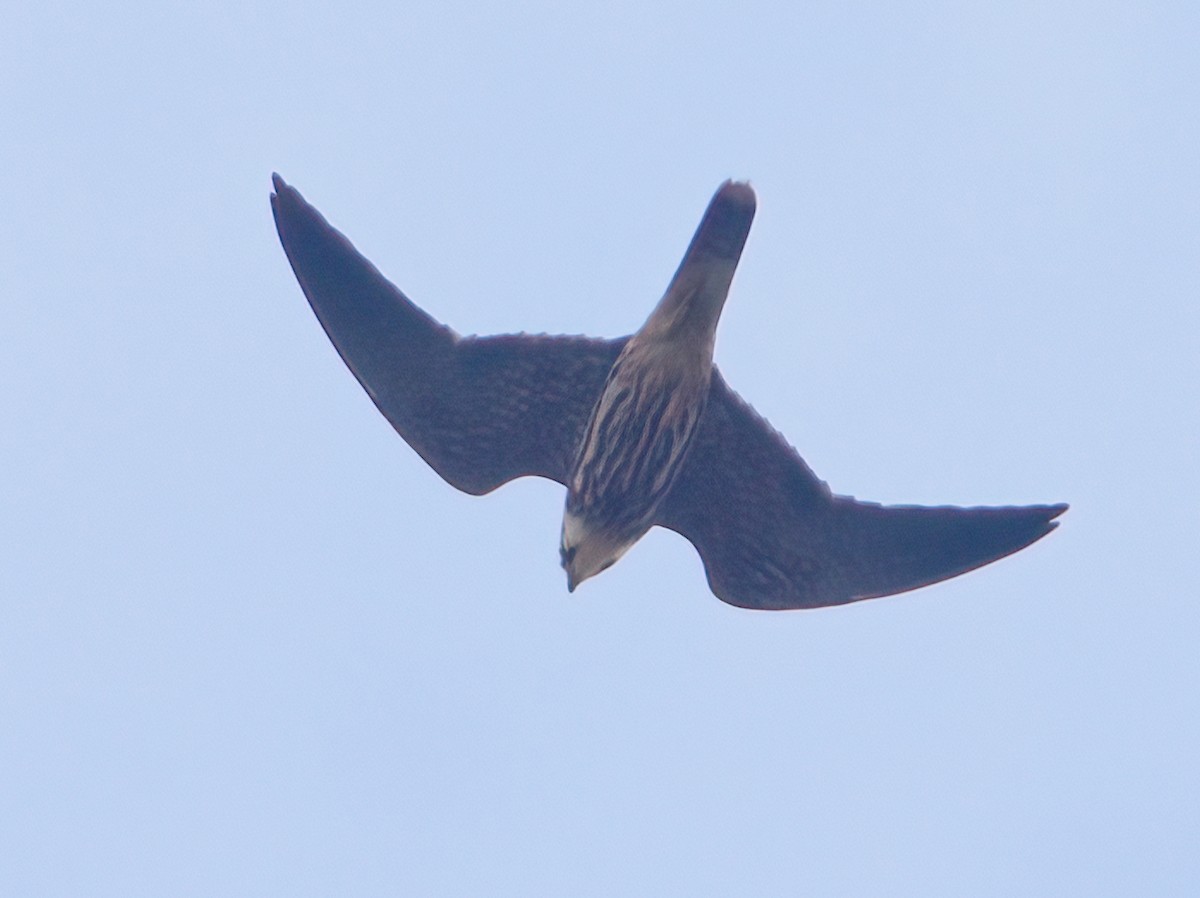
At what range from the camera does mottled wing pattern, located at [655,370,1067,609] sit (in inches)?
363

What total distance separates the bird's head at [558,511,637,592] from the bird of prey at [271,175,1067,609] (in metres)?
0.01

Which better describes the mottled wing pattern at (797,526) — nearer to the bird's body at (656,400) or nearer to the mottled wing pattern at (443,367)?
the bird's body at (656,400)

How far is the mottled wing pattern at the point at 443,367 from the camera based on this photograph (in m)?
9.24

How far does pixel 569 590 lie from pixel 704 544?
0.93m

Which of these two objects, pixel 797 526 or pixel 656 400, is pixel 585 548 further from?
pixel 797 526

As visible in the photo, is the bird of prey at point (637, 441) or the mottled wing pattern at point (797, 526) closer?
the bird of prey at point (637, 441)

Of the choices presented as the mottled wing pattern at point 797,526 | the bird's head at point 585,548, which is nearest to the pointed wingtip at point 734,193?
the mottled wing pattern at point 797,526

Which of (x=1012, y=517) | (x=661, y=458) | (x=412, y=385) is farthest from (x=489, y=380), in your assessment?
(x=1012, y=517)

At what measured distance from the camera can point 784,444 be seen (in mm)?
9227

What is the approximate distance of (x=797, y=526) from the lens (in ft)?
31.1

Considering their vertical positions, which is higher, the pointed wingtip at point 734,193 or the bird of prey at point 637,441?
the pointed wingtip at point 734,193

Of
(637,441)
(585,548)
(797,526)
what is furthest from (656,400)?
(797,526)

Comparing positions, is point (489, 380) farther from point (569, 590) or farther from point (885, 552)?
point (885, 552)

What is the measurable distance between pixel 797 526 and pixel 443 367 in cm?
235
